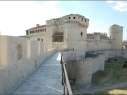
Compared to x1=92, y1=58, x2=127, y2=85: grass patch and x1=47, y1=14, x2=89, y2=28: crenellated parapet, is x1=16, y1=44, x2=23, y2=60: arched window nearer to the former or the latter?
x1=92, y1=58, x2=127, y2=85: grass patch

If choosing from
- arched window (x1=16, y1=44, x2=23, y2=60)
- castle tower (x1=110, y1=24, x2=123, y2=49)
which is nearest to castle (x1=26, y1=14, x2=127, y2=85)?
castle tower (x1=110, y1=24, x2=123, y2=49)

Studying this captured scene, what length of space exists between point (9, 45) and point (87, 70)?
18.5m


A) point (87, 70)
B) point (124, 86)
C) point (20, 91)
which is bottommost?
point (124, 86)

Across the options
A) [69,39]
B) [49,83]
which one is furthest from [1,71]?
[69,39]

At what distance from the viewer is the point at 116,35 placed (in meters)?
51.5

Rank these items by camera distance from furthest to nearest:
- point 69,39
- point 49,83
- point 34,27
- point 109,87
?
point 34,27
point 69,39
point 109,87
point 49,83

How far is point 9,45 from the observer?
7.40 m

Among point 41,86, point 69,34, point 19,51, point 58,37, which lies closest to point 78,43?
point 69,34

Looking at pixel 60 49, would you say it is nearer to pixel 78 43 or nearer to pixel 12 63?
pixel 78 43

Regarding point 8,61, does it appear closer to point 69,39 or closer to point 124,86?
point 124,86

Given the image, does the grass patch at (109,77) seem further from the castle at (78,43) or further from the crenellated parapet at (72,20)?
the crenellated parapet at (72,20)

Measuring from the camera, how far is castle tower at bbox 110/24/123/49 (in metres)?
51.4

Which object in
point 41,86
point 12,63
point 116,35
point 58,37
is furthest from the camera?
point 116,35

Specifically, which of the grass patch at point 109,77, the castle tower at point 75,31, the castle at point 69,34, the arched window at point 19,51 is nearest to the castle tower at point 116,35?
the castle at point 69,34
